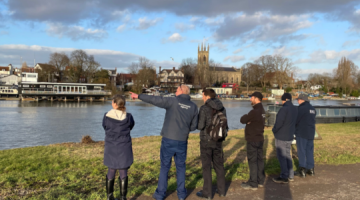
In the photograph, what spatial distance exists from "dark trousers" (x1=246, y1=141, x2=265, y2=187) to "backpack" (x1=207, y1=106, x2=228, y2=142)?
122 centimetres

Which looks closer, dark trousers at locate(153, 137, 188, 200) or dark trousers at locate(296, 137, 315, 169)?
dark trousers at locate(153, 137, 188, 200)

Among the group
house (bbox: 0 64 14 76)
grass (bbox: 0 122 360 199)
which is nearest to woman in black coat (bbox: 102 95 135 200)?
grass (bbox: 0 122 360 199)

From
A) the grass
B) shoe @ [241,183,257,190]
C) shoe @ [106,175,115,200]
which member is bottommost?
the grass

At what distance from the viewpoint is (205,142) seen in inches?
222

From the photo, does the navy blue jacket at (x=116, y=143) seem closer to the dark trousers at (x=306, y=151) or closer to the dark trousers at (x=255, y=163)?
the dark trousers at (x=255, y=163)

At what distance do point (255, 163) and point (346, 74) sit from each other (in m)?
130

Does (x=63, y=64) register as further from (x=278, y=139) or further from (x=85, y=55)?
(x=278, y=139)

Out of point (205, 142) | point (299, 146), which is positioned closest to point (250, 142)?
point (205, 142)

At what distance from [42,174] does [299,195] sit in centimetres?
626

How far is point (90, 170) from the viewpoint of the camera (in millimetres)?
7590

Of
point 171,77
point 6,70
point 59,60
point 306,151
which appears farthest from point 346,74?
point 6,70

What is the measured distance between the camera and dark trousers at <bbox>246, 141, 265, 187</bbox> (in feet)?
20.4

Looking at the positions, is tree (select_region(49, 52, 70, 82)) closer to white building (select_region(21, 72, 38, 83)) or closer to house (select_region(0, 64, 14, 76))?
white building (select_region(21, 72, 38, 83))

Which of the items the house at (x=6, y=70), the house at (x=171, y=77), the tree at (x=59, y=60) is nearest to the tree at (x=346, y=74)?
the house at (x=171, y=77)
